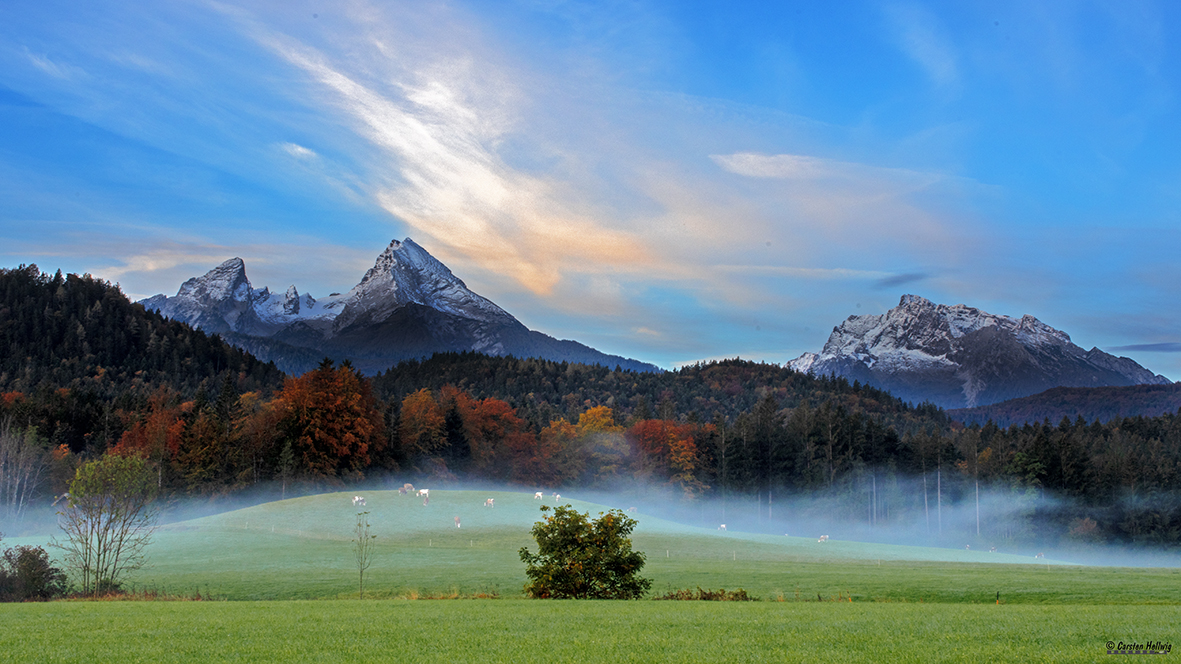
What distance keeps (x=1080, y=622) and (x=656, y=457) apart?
12018 centimetres

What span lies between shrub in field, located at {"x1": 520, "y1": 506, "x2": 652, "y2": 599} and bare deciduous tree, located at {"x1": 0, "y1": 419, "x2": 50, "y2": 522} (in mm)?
90149

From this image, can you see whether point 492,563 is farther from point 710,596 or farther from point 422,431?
point 422,431

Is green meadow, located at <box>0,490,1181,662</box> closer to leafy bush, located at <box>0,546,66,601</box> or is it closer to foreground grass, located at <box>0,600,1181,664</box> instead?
foreground grass, located at <box>0,600,1181,664</box>

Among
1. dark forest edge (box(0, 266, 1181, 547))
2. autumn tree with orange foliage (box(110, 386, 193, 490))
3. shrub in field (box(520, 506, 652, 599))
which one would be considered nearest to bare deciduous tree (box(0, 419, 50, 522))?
dark forest edge (box(0, 266, 1181, 547))

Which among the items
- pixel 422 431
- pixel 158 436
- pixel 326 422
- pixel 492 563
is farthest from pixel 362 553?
pixel 422 431

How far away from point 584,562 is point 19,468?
306ft

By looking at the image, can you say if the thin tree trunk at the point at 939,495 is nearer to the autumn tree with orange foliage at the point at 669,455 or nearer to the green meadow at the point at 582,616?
the autumn tree with orange foliage at the point at 669,455

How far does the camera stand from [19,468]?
9312 centimetres

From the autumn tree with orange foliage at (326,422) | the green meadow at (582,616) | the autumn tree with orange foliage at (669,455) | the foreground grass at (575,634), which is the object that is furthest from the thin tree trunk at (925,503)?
the foreground grass at (575,634)

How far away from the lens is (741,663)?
14.2m

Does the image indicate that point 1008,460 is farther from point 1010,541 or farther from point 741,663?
point 741,663

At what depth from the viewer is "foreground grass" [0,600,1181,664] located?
15.0 meters

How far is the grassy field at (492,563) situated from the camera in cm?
3750

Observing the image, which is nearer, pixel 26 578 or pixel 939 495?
pixel 26 578
